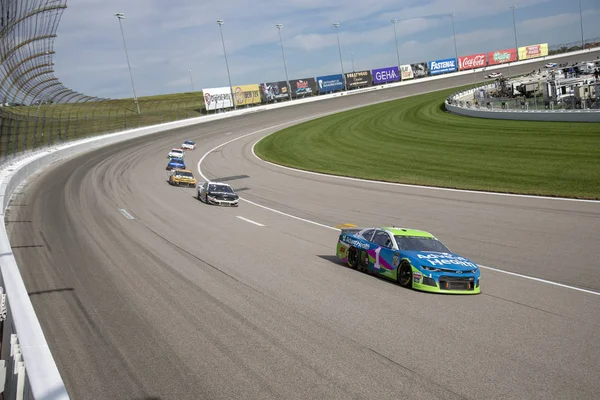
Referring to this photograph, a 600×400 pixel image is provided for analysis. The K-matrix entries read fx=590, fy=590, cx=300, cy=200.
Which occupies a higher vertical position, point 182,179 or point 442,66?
point 442,66

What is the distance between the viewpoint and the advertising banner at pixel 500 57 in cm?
12667

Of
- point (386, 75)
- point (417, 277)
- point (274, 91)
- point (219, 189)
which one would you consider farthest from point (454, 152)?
point (386, 75)

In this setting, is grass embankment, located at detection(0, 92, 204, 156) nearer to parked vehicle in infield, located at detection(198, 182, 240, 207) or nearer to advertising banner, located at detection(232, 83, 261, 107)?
advertising banner, located at detection(232, 83, 261, 107)

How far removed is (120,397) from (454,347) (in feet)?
16.3

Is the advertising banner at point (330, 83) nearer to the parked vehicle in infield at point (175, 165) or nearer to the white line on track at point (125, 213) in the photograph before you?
the parked vehicle in infield at point (175, 165)

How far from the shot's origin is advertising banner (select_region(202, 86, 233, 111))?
85.3 m

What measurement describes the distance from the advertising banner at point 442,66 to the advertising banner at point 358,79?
15.9 meters

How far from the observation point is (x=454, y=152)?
122 feet

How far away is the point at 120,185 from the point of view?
123 feet

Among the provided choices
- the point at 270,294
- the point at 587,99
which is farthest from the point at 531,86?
the point at 270,294

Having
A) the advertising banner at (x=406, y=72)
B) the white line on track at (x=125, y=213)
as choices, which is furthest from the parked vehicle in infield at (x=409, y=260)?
the advertising banner at (x=406, y=72)

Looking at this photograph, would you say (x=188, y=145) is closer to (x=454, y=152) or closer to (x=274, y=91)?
(x=454, y=152)

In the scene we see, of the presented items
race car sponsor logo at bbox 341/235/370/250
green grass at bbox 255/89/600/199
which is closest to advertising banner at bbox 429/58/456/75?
green grass at bbox 255/89/600/199

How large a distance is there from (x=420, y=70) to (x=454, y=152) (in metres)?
85.6
